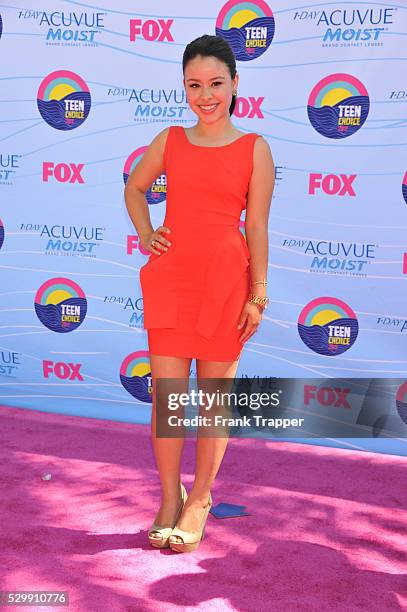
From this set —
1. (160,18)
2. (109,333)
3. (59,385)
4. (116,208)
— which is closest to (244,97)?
(160,18)

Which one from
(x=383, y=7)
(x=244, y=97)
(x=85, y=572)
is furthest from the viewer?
(x=244, y=97)

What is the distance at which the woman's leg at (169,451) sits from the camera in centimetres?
270

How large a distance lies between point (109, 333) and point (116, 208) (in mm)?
661

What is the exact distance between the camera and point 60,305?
14.4 ft

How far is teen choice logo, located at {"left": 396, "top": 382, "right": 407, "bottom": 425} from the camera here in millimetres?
3902

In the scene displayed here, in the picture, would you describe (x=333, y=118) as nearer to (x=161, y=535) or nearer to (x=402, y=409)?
(x=402, y=409)

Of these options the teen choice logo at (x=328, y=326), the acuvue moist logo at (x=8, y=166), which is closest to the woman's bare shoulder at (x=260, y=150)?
the teen choice logo at (x=328, y=326)

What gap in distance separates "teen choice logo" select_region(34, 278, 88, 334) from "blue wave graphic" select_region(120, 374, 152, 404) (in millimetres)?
401

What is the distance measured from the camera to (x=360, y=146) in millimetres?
3811

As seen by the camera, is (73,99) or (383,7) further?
(73,99)

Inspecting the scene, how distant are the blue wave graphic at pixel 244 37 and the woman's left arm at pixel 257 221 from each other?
4.65ft

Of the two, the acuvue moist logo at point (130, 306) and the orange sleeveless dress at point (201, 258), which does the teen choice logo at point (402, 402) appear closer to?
the acuvue moist logo at point (130, 306)

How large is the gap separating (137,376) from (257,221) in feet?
6.12

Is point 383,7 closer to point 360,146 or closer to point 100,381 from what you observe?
point 360,146
